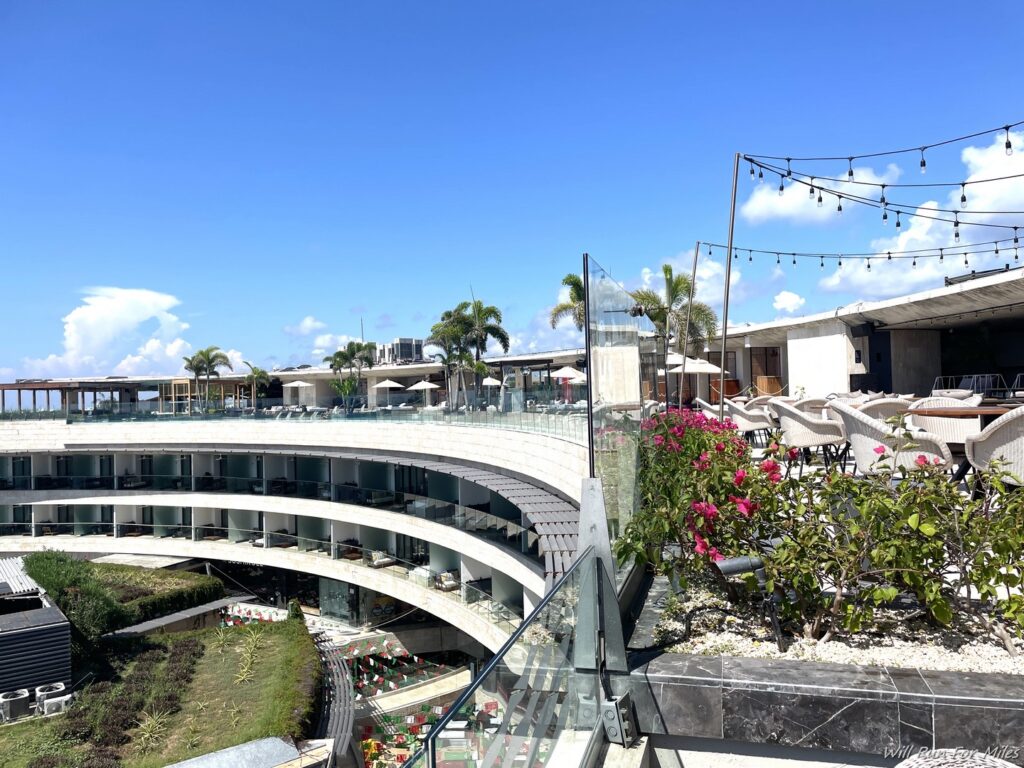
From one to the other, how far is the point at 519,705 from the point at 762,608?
2366 mm

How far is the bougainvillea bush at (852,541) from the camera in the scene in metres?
3.68

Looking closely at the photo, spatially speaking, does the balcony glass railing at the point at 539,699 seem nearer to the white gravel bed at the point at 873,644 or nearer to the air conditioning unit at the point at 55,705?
the white gravel bed at the point at 873,644

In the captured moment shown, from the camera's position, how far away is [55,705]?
52.5ft

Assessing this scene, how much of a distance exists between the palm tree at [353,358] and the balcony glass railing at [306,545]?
28331mm

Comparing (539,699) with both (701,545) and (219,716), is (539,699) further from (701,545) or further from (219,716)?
(219,716)

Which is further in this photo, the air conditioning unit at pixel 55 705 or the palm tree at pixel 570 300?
the palm tree at pixel 570 300

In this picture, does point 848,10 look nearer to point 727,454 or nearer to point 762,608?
point 727,454

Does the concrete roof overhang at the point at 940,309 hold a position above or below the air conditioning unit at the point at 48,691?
above

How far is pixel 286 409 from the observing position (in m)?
28.6

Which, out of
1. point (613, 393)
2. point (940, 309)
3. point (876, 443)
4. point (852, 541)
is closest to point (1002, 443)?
point (876, 443)

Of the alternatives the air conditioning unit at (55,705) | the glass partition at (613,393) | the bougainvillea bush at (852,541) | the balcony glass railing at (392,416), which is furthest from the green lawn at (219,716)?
the bougainvillea bush at (852,541)

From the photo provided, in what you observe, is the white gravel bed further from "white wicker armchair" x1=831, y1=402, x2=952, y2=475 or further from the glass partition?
"white wicker armchair" x1=831, y1=402, x2=952, y2=475

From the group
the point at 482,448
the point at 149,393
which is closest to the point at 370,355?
the point at 149,393

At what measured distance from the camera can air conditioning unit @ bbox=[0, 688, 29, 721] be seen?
1575cm
